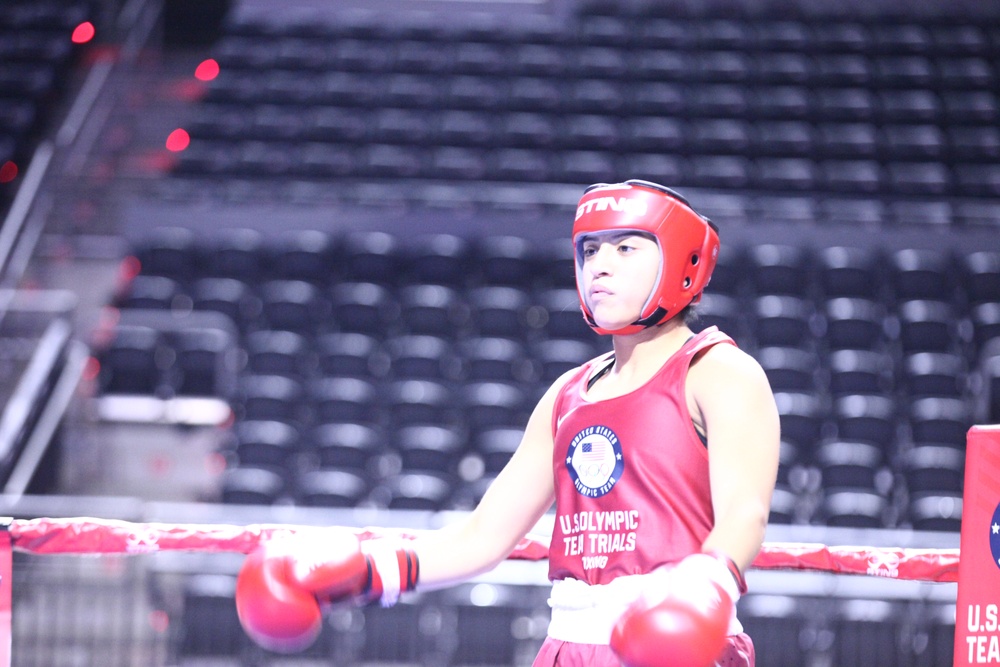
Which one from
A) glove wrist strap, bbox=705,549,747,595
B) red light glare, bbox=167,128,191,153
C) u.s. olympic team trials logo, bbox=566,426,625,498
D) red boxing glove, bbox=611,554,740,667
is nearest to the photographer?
red boxing glove, bbox=611,554,740,667

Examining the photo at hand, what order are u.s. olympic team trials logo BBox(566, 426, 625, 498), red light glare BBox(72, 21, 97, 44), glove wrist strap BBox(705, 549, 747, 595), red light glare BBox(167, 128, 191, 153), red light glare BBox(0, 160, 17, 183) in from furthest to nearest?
red light glare BBox(72, 21, 97, 44), red light glare BBox(167, 128, 191, 153), red light glare BBox(0, 160, 17, 183), u.s. olympic team trials logo BBox(566, 426, 625, 498), glove wrist strap BBox(705, 549, 747, 595)

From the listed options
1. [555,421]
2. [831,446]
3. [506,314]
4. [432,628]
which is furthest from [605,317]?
[506,314]

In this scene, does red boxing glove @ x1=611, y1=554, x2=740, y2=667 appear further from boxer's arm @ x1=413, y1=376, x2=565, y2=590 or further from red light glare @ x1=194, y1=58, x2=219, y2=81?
red light glare @ x1=194, y1=58, x2=219, y2=81

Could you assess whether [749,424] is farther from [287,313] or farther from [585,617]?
[287,313]

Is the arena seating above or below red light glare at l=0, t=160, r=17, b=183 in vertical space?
below

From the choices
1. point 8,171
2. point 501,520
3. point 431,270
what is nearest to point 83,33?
point 8,171

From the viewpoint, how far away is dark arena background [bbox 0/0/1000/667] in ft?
16.2

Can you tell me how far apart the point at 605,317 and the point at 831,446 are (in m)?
4.93

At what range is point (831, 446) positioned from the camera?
652 centimetres

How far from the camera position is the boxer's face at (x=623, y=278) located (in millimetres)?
1986

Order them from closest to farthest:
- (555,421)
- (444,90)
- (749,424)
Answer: (749,424), (555,421), (444,90)

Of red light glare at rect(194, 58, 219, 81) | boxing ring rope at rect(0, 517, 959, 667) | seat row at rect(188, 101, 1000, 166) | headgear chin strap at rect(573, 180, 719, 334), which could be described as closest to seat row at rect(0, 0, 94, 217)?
red light glare at rect(194, 58, 219, 81)

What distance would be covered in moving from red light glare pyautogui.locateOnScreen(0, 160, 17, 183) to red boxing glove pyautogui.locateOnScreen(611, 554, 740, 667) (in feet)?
27.0

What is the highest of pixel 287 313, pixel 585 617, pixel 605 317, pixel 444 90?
pixel 444 90
